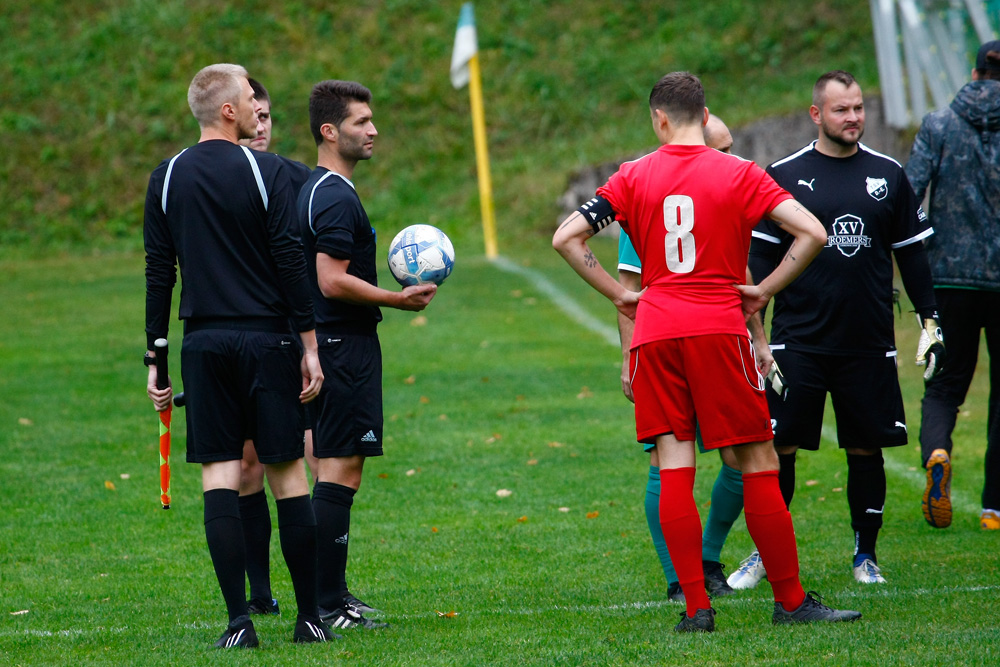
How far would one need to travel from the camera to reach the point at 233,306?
4.94 metres

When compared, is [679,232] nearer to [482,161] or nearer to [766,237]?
[766,237]

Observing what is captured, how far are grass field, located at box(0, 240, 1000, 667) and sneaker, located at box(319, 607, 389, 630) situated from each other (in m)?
0.10

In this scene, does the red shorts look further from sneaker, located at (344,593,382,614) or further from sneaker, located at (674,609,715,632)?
sneaker, located at (344,593,382,614)

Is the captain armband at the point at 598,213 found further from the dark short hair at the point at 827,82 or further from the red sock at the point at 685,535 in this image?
the dark short hair at the point at 827,82

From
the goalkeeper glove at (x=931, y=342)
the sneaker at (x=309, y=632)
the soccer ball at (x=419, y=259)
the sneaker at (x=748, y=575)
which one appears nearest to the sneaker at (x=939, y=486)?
the goalkeeper glove at (x=931, y=342)

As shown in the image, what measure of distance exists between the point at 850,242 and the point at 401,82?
28.4m

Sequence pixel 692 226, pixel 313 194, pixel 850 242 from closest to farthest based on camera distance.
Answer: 1. pixel 692 226
2. pixel 313 194
3. pixel 850 242

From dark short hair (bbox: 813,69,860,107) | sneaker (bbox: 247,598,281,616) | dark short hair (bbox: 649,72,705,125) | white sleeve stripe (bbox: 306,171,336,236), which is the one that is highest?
dark short hair (bbox: 813,69,860,107)

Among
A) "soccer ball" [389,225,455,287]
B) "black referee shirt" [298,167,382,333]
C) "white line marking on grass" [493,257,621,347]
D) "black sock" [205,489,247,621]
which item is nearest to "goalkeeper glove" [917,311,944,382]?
"soccer ball" [389,225,455,287]

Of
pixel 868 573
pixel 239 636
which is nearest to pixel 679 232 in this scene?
pixel 868 573

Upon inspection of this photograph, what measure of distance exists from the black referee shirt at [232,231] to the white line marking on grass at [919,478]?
14.1ft

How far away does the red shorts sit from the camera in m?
4.83

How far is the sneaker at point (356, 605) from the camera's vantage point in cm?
550

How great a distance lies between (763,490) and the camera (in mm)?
4891
